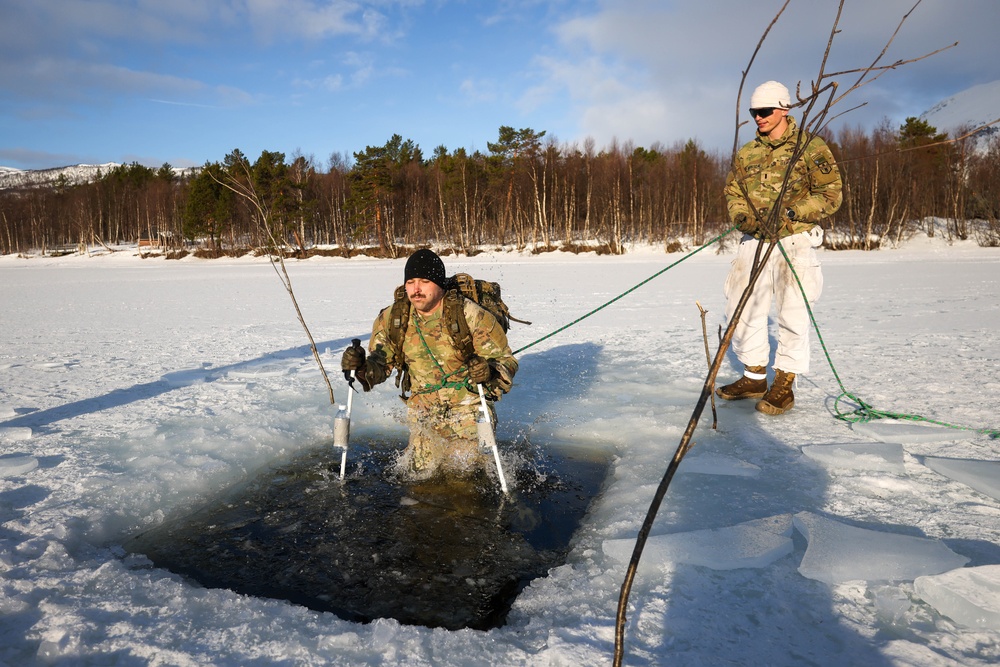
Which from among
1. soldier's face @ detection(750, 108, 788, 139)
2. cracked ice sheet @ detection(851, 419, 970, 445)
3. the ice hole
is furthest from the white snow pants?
the ice hole

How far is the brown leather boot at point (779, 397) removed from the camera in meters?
4.51

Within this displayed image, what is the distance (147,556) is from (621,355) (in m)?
5.35

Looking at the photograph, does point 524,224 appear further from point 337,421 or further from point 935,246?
point 337,421

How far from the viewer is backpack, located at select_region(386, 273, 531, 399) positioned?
3.96 m

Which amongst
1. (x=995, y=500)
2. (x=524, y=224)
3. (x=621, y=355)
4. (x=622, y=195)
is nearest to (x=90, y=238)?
(x=524, y=224)

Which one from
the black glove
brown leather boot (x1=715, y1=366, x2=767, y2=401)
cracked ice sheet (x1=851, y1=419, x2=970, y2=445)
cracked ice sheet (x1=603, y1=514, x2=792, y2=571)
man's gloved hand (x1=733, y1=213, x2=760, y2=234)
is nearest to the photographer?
cracked ice sheet (x1=603, y1=514, x2=792, y2=571)

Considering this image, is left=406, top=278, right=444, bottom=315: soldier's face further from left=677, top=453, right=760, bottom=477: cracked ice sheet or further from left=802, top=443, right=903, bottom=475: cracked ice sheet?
left=802, top=443, right=903, bottom=475: cracked ice sheet

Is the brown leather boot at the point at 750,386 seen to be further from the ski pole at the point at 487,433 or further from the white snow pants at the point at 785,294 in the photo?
the ski pole at the point at 487,433

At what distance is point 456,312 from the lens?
12.9 feet

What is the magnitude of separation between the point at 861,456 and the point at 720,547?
1448mm

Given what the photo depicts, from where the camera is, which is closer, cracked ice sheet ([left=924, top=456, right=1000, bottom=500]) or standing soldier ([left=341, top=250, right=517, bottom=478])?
cracked ice sheet ([left=924, top=456, right=1000, bottom=500])

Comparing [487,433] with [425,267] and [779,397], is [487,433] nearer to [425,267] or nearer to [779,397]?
[425,267]

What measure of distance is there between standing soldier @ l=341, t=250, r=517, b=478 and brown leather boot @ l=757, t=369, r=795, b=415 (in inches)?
83.4

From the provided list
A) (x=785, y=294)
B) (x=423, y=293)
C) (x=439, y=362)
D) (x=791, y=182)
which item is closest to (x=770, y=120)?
(x=791, y=182)
